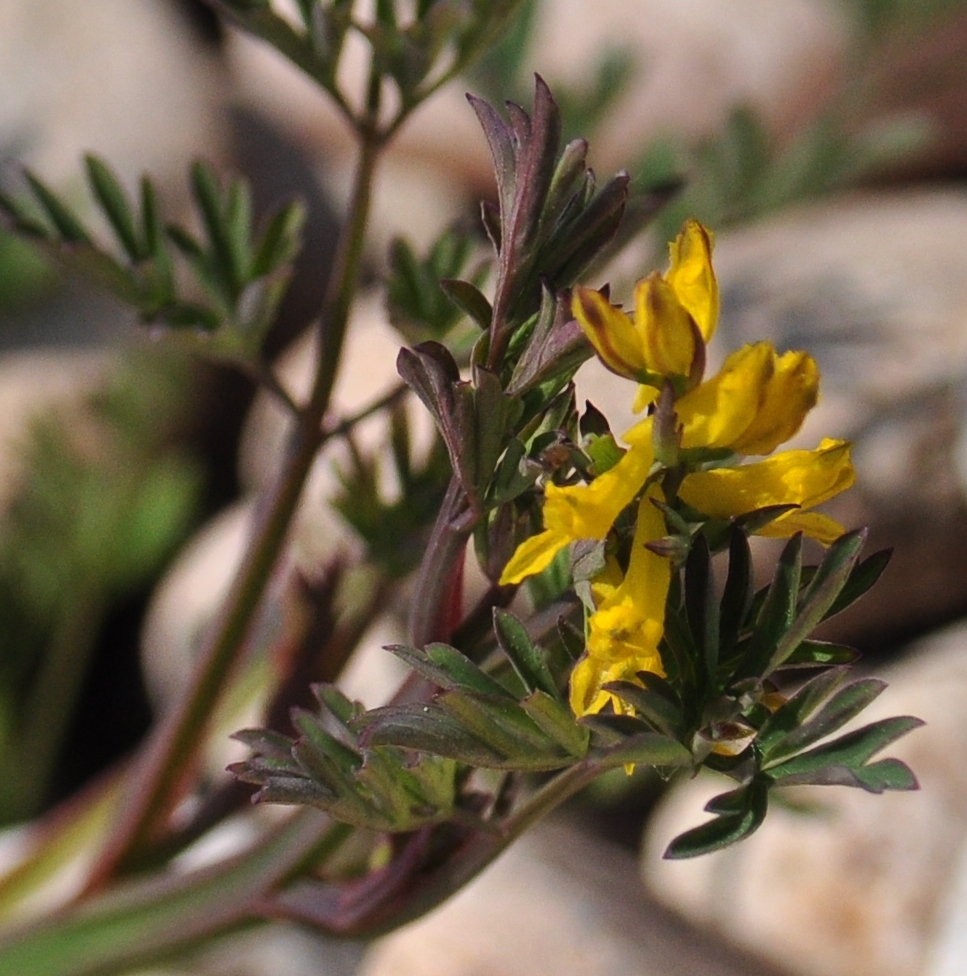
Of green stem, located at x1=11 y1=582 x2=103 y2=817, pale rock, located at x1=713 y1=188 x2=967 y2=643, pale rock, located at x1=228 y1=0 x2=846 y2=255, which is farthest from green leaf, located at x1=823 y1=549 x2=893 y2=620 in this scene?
pale rock, located at x1=228 y1=0 x2=846 y2=255

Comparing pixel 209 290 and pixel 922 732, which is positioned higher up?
pixel 209 290

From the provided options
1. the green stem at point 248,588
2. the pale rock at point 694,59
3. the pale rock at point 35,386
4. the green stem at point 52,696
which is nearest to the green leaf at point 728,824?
the green stem at point 248,588

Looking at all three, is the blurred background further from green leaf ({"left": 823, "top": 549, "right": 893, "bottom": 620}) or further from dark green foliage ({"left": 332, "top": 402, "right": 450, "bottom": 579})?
green leaf ({"left": 823, "top": 549, "right": 893, "bottom": 620})

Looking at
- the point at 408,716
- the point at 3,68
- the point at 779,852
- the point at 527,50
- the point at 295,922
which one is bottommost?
the point at 779,852

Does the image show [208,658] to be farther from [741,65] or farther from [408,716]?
[741,65]

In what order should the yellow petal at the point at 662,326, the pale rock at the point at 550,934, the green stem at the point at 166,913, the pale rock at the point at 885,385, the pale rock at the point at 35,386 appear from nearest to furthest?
the yellow petal at the point at 662,326 < the green stem at the point at 166,913 < the pale rock at the point at 550,934 < the pale rock at the point at 885,385 < the pale rock at the point at 35,386

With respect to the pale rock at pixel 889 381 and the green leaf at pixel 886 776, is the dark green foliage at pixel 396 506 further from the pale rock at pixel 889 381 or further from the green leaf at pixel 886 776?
the pale rock at pixel 889 381

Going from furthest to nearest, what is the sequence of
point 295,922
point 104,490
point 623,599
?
point 104,490 → point 295,922 → point 623,599

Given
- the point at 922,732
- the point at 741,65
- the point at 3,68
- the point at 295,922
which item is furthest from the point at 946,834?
the point at 3,68
